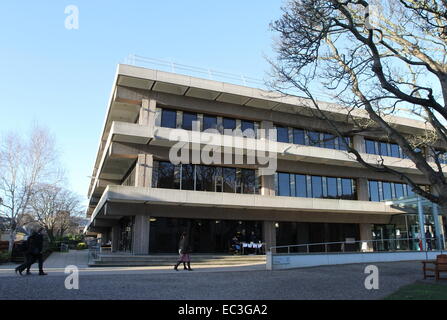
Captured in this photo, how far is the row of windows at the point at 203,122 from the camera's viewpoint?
83.4 feet

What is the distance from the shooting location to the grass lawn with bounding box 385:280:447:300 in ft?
29.1

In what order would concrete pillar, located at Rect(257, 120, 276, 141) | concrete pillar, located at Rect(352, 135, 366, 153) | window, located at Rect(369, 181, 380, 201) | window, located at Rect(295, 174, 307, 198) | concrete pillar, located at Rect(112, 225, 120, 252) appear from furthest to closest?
concrete pillar, located at Rect(112, 225, 120, 252) < window, located at Rect(369, 181, 380, 201) < concrete pillar, located at Rect(352, 135, 366, 153) < window, located at Rect(295, 174, 307, 198) < concrete pillar, located at Rect(257, 120, 276, 141)

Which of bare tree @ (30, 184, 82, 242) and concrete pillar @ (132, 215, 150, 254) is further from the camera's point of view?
bare tree @ (30, 184, 82, 242)

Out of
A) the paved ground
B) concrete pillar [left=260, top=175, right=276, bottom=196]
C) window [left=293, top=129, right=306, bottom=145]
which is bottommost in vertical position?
the paved ground

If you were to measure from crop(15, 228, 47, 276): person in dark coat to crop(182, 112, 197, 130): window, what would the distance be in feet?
44.5

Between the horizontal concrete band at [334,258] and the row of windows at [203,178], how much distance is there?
8642mm

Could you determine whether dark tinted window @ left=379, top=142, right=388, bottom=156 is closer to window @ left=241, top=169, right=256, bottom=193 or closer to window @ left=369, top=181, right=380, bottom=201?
window @ left=369, top=181, right=380, bottom=201

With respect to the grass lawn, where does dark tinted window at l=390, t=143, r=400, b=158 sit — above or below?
above

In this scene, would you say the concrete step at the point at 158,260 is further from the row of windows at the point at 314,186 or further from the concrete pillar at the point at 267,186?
the row of windows at the point at 314,186

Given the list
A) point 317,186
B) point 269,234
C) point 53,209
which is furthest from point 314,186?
point 53,209

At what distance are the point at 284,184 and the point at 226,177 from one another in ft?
16.0

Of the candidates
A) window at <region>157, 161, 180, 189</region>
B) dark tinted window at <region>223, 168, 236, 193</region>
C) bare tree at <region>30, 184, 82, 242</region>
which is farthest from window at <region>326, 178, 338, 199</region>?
bare tree at <region>30, 184, 82, 242</region>
